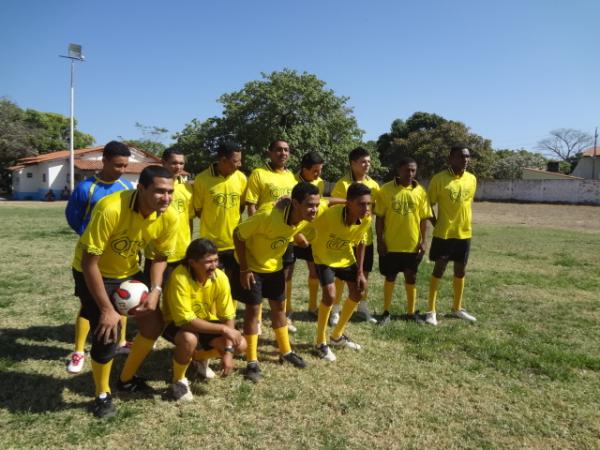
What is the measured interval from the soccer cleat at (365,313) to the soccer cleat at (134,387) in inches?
126

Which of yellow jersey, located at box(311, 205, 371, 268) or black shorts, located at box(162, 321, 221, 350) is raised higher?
yellow jersey, located at box(311, 205, 371, 268)

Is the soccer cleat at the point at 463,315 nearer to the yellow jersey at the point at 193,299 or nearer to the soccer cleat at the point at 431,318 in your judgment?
the soccer cleat at the point at 431,318

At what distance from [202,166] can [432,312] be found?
3404 cm

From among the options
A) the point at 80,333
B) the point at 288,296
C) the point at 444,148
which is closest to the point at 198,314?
the point at 80,333

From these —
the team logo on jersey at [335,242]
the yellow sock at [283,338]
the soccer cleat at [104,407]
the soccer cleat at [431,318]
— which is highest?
the team logo on jersey at [335,242]

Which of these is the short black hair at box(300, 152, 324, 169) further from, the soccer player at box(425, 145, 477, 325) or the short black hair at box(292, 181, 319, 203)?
the soccer player at box(425, 145, 477, 325)

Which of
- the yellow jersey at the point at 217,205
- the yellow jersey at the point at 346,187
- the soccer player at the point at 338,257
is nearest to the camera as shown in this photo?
the soccer player at the point at 338,257

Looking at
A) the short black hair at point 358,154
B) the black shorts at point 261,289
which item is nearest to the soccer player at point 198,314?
the black shorts at point 261,289

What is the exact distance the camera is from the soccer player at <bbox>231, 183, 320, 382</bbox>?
4.30 m

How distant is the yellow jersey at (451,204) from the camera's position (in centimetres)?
638

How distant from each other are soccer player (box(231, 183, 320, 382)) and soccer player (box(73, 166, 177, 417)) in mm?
803

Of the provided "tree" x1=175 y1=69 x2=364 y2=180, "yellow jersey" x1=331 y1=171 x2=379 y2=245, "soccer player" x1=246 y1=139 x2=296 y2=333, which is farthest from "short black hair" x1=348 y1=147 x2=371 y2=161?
"tree" x1=175 y1=69 x2=364 y2=180

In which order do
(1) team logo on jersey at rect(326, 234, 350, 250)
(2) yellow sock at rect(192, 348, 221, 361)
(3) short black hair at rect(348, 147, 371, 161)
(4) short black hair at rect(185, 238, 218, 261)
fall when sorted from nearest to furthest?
(4) short black hair at rect(185, 238, 218, 261), (2) yellow sock at rect(192, 348, 221, 361), (1) team logo on jersey at rect(326, 234, 350, 250), (3) short black hair at rect(348, 147, 371, 161)

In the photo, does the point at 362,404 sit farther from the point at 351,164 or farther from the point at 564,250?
the point at 564,250
